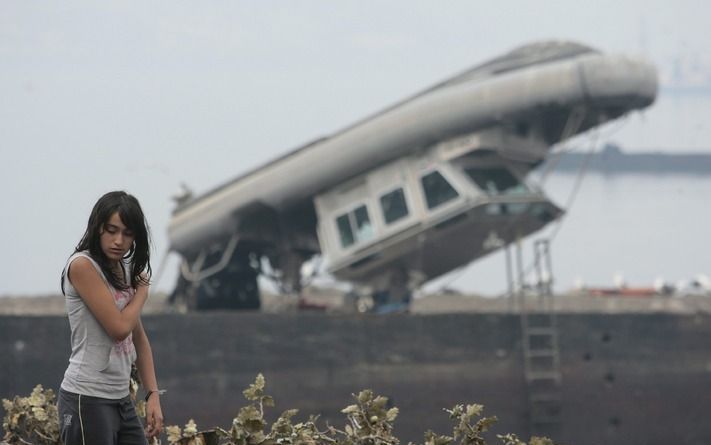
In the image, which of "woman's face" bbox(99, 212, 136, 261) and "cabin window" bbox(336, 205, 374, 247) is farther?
"cabin window" bbox(336, 205, 374, 247)

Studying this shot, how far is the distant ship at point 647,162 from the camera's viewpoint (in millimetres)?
111812

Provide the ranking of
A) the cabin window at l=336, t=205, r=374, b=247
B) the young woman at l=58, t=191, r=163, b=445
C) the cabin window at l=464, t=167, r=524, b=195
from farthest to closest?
the cabin window at l=336, t=205, r=374, b=247 < the cabin window at l=464, t=167, r=524, b=195 < the young woman at l=58, t=191, r=163, b=445

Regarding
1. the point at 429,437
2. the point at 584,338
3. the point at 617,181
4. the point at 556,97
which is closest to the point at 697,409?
the point at 584,338

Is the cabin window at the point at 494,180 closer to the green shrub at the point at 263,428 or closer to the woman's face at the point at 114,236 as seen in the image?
the green shrub at the point at 263,428

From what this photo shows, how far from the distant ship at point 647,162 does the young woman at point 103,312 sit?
330ft

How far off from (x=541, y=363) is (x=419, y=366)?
281cm

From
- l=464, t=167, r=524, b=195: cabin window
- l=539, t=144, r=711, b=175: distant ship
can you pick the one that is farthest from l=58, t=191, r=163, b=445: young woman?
l=539, t=144, r=711, b=175: distant ship

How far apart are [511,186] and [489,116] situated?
1680 mm

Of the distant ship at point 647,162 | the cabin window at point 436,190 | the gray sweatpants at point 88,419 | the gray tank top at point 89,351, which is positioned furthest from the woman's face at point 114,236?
the distant ship at point 647,162

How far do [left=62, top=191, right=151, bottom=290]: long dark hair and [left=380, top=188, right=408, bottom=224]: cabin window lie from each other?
27428 millimetres

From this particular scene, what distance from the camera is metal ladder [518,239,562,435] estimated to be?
3912cm

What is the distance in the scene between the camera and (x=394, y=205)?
3688 cm

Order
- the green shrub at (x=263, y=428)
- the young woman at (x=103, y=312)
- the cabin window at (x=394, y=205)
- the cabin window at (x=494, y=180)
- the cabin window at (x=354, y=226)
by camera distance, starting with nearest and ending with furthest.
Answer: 1. the young woman at (x=103, y=312)
2. the green shrub at (x=263, y=428)
3. the cabin window at (x=494, y=180)
4. the cabin window at (x=394, y=205)
5. the cabin window at (x=354, y=226)

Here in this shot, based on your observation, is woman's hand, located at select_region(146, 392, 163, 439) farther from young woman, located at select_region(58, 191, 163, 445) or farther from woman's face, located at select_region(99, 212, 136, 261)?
woman's face, located at select_region(99, 212, 136, 261)
